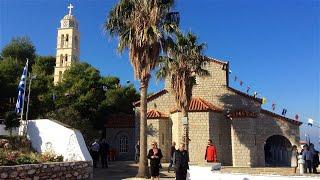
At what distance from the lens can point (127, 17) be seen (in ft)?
65.1

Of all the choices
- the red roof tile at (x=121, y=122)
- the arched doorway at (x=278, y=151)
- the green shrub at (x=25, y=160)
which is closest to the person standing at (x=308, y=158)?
the green shrub at (x=25, y=160)

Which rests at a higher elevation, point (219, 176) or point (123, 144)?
point (123, 144)

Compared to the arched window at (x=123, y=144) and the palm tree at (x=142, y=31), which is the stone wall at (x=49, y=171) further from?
the arched window at (x=123, y=144)

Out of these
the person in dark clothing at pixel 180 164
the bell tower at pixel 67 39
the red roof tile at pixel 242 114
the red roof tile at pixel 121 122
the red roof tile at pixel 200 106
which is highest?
the bell tower at pixel 67 39

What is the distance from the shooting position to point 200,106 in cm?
3084

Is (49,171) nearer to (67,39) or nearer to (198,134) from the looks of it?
(198,134)

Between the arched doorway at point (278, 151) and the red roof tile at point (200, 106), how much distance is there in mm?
6962

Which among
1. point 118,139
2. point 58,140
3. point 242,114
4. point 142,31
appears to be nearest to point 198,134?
point 242,114

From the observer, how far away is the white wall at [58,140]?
60.1 feet

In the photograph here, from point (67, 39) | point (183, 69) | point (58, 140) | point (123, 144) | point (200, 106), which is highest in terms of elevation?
point (67, 39)

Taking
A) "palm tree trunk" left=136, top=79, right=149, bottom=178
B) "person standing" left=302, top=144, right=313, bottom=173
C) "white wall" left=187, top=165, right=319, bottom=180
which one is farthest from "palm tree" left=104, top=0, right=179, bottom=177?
"person standing" left=302, top=144, right=313, bottom=173

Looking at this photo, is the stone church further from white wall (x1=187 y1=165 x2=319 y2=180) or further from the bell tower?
the bell tower

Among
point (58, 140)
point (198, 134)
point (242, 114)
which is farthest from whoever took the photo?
point (242, 114)

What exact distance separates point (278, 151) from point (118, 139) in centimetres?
1412
